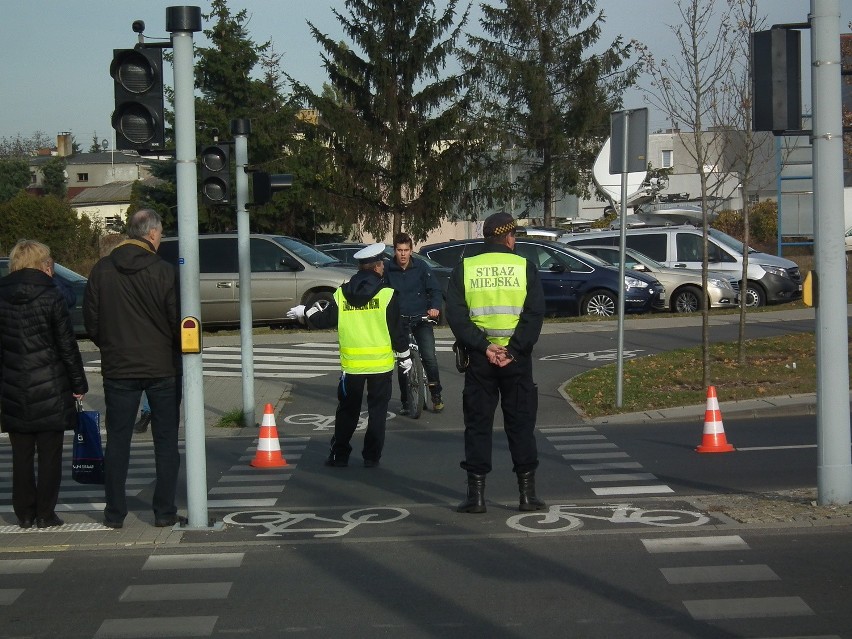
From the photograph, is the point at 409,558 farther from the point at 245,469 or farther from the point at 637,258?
the point at 637,258

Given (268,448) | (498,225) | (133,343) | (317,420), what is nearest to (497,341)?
(498,225)


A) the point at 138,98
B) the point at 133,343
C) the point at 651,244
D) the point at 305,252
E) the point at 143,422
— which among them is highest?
the point at 138,98

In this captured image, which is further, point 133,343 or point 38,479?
point 38,479

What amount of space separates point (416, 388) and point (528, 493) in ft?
17.5

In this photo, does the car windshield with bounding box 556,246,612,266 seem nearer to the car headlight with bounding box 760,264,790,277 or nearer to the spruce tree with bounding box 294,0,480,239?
the car headlight with bounding box 760,264,790,277

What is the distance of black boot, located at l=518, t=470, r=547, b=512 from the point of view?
7.94m

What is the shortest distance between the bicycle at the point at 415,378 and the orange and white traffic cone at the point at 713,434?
3662 mm

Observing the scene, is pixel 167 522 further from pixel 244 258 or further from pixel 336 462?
pixel 244 258

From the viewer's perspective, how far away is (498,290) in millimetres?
7832

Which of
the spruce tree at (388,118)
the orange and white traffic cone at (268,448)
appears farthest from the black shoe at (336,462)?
the spruce tree at (388,118)

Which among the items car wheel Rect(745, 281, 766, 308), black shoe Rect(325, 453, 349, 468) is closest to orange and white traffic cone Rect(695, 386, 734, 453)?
black shoe Rect(325, 453, 349, 468)

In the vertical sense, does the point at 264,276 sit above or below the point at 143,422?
above

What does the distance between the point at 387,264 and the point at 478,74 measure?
3245cm

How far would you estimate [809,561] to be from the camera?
21.1ft
